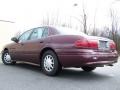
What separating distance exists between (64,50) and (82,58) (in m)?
0.58

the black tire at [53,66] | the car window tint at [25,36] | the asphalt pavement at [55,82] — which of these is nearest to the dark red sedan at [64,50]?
the black tire at [53,66]

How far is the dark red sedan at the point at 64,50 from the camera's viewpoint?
21.7ft

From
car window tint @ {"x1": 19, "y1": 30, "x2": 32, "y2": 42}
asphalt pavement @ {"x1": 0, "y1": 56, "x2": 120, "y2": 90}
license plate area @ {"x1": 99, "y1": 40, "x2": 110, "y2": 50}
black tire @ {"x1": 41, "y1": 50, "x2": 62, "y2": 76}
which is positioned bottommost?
asphalt pavement @ {"x1": 0, "y1": 56, "x2": 120, "y2": 90}

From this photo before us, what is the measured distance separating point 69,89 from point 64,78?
1.34 m

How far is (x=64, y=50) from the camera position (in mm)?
6863

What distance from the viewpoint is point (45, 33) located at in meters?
7.89

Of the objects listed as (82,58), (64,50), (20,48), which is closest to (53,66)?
(64,50)

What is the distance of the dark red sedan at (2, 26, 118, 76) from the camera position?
6625 millimetres

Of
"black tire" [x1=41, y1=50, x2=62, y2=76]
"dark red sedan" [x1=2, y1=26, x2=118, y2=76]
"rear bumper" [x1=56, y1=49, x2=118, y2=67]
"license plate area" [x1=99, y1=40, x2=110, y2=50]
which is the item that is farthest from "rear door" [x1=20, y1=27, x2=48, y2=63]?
"license plate area" [x1=99, y1=40, x2=110, y2=50]

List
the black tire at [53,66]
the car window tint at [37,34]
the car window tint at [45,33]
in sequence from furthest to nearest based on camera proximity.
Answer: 1. the car window tint at [37,34]
2. the car window tint at [45,33]
3. the black tire at [53,66]

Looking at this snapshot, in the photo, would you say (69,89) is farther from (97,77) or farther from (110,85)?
(97,77)

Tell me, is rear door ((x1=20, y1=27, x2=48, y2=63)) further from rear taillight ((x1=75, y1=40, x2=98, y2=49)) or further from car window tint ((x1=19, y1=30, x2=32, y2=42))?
rear taillight ((x1=75, y1=40, x2=98, y2=49))

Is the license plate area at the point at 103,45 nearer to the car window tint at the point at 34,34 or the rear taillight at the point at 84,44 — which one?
the rear taillight at the point at 84,44

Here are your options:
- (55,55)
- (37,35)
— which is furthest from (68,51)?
(37,35)
